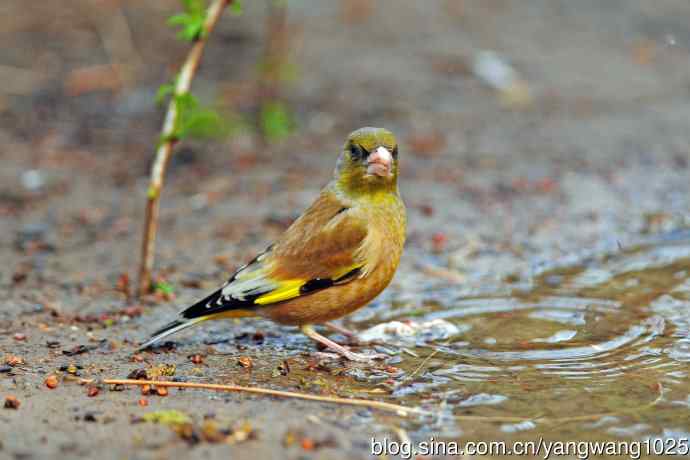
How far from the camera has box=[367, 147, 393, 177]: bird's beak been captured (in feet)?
16.9

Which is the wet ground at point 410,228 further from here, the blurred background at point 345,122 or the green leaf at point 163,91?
the green leaf at point 163,91

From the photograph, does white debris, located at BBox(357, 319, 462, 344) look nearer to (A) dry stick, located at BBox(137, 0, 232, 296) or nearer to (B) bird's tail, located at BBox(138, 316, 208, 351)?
(B) bird's tail, located at BBox(138, 316, 208, 351)

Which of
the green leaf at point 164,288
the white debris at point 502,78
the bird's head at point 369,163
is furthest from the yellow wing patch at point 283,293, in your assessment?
the white debris at point 502,78

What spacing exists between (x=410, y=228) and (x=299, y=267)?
2326 millimetres

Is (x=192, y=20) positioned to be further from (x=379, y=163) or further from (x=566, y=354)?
(x=566, y=354)

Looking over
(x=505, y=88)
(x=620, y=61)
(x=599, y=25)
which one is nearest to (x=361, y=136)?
(x=505, y=88)

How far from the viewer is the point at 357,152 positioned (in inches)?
211

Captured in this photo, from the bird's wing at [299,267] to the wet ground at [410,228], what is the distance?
324mm

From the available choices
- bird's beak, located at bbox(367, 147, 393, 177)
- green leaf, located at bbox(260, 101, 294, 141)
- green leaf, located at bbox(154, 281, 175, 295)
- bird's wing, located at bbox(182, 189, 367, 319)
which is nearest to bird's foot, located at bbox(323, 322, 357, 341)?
bird's wing, located at bbox(182, 189, 367, 319)

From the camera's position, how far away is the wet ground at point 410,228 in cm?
414

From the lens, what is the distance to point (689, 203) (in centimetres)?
753

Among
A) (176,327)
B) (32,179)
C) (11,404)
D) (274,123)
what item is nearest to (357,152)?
(176,327)

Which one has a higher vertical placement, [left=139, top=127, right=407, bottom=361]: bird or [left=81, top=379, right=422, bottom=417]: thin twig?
[left=139, top=127, right=407, bottom=361]: bird

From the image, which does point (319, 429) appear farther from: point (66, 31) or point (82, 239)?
point (66, 31)
